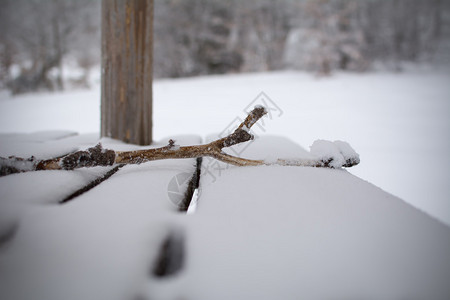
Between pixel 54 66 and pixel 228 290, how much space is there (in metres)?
11.1

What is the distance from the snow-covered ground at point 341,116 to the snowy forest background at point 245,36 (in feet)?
3.36

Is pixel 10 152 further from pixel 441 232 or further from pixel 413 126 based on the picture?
pixel 413 126

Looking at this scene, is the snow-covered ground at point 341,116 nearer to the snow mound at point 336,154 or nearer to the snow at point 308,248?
the snow mound at point 336,154

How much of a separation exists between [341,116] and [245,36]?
5.41 meters

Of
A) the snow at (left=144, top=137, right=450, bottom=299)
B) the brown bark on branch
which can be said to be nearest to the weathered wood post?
the brown bark on branch

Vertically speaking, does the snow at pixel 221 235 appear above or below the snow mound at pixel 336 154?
below

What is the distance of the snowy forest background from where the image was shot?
6.09 metres

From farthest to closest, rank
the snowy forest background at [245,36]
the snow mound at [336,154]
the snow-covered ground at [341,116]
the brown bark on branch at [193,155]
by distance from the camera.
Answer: the snowy forest background at [245,36] → the snow-covered ground at [341,116] → the snow mound at [336,154] → the brown bark on branch at [193,155]

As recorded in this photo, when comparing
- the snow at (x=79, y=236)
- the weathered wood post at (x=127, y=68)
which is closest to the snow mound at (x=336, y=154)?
the snow at (x=79, y=236)

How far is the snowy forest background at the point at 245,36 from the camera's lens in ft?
20.0

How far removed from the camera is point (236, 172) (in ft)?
2.47

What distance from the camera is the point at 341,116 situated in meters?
3.30

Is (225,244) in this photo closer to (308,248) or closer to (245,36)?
(308,248)

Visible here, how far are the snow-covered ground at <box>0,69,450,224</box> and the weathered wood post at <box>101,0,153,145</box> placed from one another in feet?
1.93
